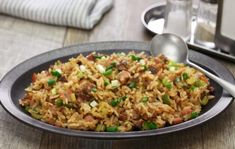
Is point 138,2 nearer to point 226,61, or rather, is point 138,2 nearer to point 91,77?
point 226,61

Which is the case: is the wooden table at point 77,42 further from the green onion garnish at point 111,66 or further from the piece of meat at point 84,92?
the green onion garnish at point 111,66

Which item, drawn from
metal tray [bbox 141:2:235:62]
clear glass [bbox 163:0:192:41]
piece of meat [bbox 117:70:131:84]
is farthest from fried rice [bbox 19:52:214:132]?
clear glass [bbox 163:0:192:41]

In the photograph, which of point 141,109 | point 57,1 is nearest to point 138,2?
point 57,1

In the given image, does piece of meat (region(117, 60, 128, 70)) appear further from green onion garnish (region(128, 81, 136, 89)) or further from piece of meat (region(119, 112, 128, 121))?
piece of meat (region(119, 112, 128, 121))

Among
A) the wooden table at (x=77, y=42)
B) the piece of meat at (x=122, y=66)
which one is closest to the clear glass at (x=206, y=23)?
the wooden table at (x=77, y=42)

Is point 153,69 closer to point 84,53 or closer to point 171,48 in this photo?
point 171,48

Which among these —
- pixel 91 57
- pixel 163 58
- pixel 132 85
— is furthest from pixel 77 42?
pixel 132 85
